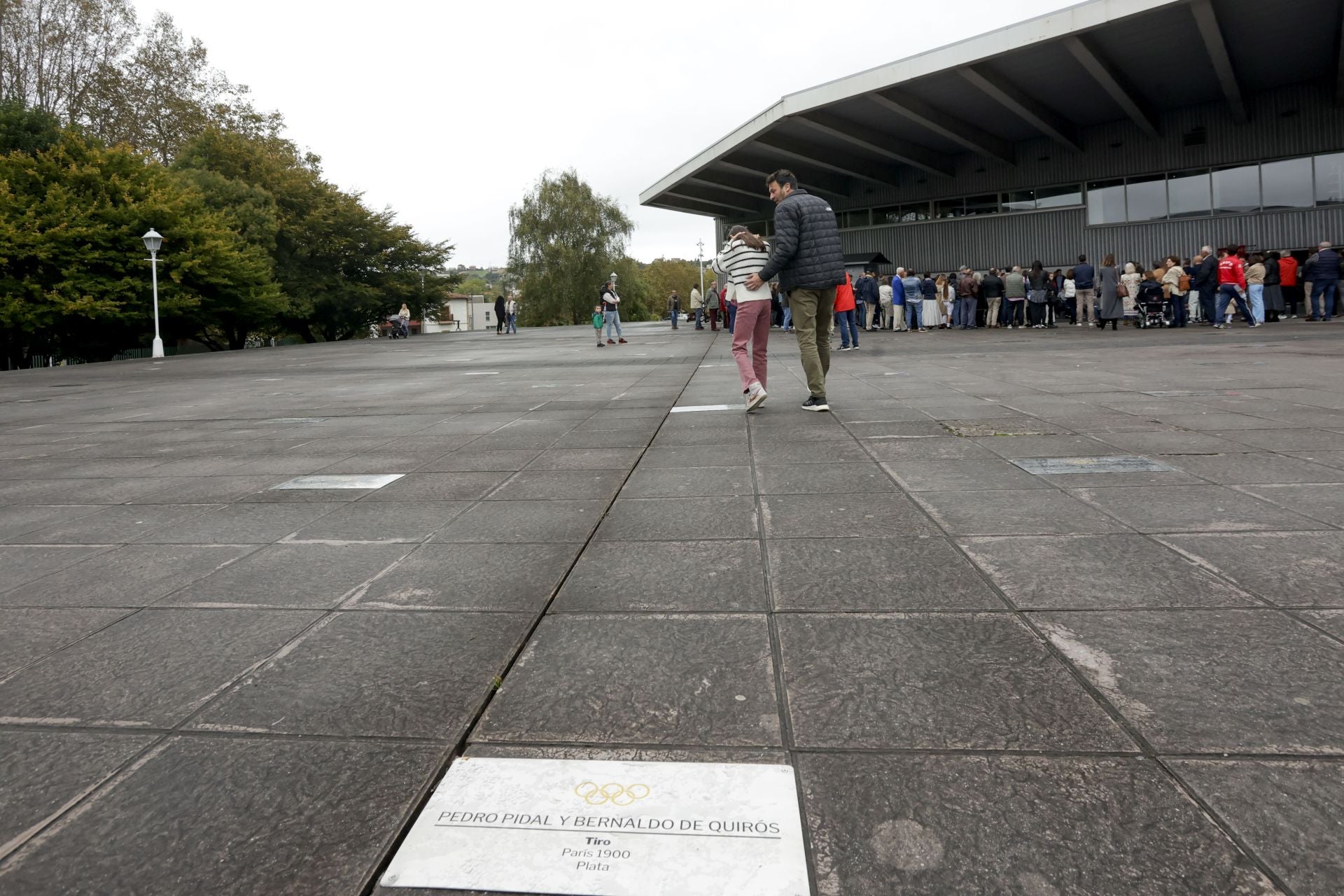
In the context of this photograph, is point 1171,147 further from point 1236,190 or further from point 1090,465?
point 1090,465

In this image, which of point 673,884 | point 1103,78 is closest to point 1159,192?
point 1103,78

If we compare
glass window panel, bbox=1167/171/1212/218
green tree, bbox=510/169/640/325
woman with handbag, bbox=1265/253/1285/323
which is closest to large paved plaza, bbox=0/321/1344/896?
woman with handbag, bbox=1265/253/1285/323

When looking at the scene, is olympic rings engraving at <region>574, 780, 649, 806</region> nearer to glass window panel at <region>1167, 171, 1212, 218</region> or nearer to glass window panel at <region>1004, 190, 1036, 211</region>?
glass window panel at <region>1167, 171, 1212, 218</region>

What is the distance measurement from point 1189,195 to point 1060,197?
4.40m

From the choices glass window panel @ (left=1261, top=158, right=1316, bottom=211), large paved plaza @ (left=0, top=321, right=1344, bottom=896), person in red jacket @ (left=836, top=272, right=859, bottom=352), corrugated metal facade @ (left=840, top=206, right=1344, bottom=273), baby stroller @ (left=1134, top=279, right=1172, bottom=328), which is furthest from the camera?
corrugated metal facade @ (left=840, top=206, right=1344, bottom=273)

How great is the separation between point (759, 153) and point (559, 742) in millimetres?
35575

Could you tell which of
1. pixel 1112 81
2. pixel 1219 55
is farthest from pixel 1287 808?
pixel 1112 81

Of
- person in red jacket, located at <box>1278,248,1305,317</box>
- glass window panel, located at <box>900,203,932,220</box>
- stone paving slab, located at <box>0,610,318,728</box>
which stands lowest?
stone paving slab, located at <box>0,610,318,728</box>

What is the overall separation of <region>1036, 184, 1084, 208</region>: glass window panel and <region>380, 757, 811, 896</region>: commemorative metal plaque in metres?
36.1

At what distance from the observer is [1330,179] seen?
28438mm

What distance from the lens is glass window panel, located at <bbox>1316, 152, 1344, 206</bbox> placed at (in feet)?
92.7

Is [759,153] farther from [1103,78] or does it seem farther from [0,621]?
[0,621]

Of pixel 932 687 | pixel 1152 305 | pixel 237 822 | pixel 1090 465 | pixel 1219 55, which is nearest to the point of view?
pixel 237 822

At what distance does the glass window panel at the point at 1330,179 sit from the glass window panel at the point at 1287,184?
0.20 metres
